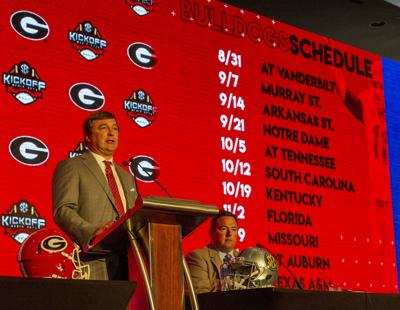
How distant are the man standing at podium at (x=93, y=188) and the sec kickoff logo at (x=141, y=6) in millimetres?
1663

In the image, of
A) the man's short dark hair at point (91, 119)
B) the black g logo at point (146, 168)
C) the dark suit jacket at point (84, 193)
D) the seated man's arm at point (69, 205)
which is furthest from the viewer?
the black g logo at point (146, 168)

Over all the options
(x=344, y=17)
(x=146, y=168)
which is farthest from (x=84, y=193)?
(x=344, y=17)

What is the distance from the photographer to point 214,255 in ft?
14.4

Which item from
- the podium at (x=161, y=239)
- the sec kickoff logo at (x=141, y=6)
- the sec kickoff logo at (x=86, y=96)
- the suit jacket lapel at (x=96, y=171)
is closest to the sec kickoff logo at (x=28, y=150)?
the sec kickoff logo at (x=86, y=96)

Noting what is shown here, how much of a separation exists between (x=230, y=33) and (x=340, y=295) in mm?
2990

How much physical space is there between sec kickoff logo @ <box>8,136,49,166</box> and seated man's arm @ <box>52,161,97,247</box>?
1028mm

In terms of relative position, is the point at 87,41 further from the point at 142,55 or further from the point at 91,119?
the point at 91,119

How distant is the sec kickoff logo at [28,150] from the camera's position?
13.6ft

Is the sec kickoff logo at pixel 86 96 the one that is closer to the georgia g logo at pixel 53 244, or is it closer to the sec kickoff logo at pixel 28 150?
the sec kickoff logo at pixel 28 150

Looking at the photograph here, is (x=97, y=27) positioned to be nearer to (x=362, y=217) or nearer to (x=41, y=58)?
(x=41, y=58)

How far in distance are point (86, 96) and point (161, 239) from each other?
2.26m

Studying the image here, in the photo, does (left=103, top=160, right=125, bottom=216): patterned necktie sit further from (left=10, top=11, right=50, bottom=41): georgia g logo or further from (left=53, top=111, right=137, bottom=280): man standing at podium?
(left=10, top=11, right=50, bottom=41): georgia g logo

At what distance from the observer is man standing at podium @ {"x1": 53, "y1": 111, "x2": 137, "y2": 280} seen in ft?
9.68

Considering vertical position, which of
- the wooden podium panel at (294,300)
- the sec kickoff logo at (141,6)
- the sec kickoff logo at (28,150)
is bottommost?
the wooden podium panel at (294,300)
